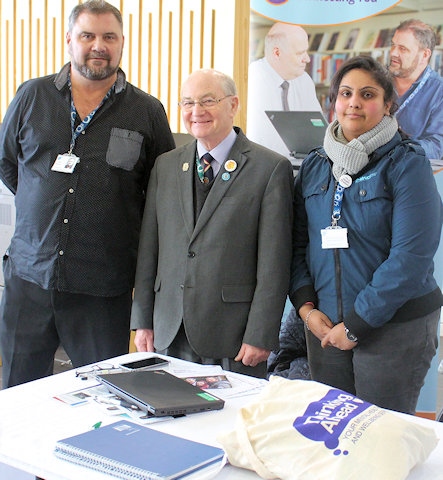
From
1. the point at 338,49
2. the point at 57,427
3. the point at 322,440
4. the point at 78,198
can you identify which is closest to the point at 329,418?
the point at 322,440

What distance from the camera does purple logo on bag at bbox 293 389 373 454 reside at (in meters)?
1.44

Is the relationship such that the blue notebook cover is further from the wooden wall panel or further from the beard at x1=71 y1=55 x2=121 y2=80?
the wooden wall panel

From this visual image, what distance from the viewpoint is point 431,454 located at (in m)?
1.60

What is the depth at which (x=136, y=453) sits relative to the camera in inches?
58.2

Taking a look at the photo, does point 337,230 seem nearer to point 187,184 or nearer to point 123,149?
point 187,184

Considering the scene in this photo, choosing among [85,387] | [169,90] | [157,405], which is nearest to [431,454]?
[157,405]

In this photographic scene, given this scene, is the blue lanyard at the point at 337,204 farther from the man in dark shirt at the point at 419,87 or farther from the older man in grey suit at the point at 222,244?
the man in dark shirt at the point at 419,87

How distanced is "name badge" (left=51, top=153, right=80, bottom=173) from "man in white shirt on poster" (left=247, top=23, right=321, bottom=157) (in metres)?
1.70

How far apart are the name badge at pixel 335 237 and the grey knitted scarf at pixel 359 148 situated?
7.7 inches

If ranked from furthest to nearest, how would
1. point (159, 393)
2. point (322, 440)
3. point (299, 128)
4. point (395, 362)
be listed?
point (299, 128), point (395, 362), point (159, 393), point (322, 440)

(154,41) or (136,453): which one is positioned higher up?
(154,41)

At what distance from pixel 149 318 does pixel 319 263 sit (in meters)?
0.72

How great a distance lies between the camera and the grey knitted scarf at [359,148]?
246 centimetres

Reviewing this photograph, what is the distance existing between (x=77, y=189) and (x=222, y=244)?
68cm
